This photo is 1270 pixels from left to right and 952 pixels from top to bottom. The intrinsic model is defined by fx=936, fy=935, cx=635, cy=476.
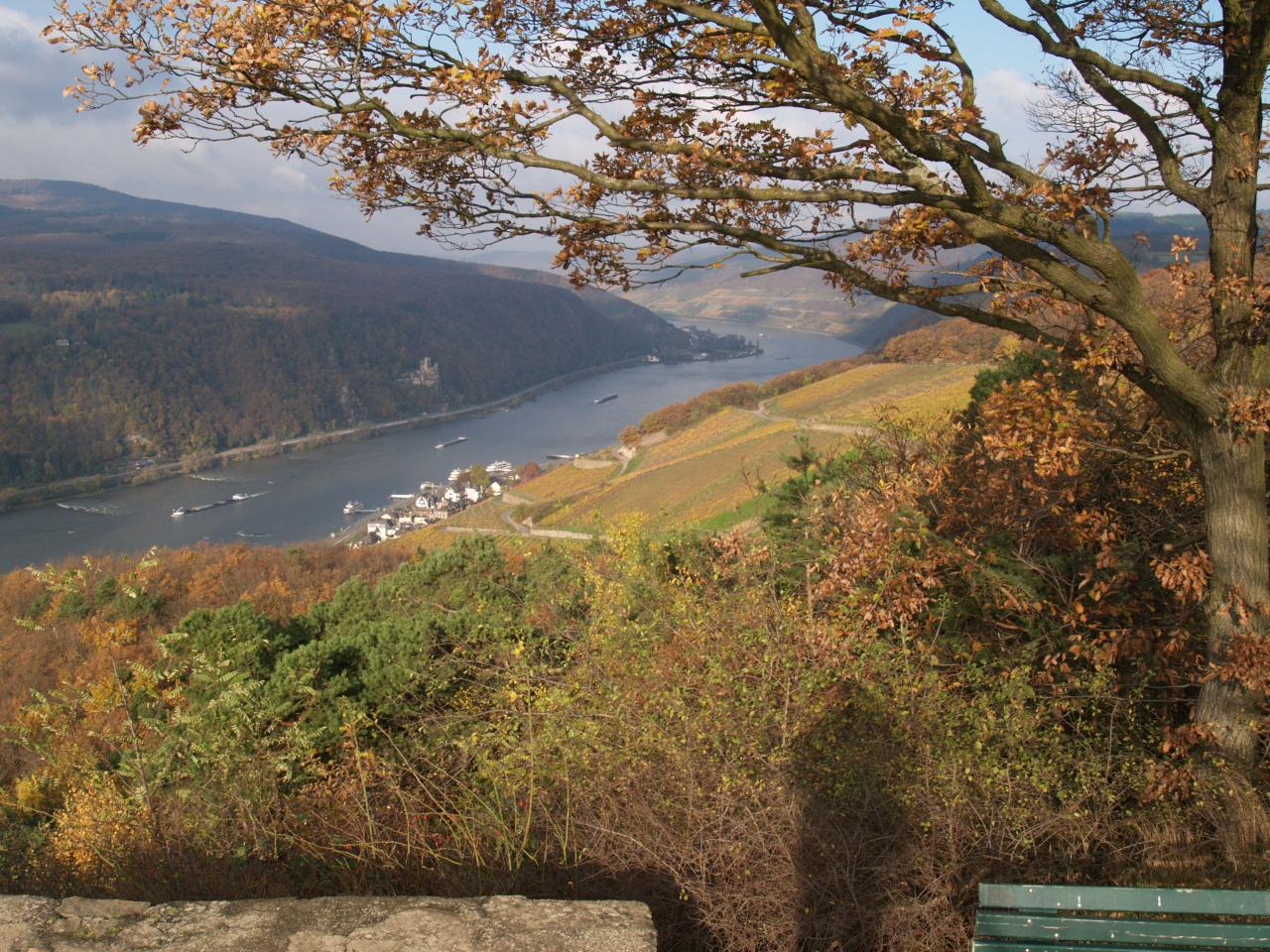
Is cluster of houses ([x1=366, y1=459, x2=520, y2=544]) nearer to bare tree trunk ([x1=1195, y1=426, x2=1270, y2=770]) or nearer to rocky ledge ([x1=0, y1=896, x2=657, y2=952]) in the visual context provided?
bare tree trunk ([x1=1195, y1=426, x2=1270, y2=770])

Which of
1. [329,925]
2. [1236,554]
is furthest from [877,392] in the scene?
[329,925]

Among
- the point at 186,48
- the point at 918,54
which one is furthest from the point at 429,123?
the point at 918,54

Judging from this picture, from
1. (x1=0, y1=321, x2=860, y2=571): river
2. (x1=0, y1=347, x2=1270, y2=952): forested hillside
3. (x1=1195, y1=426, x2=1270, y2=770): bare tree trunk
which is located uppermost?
(x1=1195, y1=426, x2=1270, y2=770): bare tree trunk

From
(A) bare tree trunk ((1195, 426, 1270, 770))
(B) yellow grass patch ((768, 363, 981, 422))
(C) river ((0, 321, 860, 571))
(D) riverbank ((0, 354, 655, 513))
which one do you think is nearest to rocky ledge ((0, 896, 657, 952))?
(A) bare tree trunk ((1195, 426, 1270, 770))

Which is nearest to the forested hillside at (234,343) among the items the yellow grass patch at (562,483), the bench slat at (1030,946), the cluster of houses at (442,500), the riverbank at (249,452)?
the riverbank at (249,452)

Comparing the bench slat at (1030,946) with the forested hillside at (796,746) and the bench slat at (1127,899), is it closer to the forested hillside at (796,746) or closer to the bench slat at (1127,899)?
the bench slat at (1127,899)

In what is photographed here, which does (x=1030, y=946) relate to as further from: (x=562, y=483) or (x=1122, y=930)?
(x=562, y=483)
